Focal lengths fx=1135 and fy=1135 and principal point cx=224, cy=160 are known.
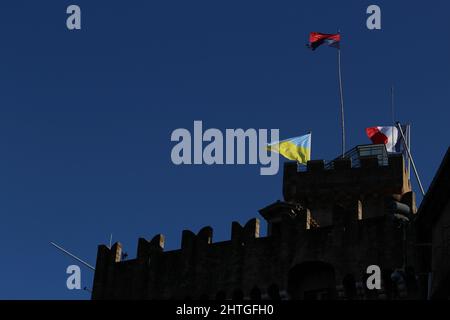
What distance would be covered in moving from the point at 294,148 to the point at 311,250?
10301 millimetres

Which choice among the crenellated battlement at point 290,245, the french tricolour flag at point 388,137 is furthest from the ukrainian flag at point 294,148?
the french tricolour flag at point 388,137

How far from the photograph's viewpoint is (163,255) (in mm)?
59688

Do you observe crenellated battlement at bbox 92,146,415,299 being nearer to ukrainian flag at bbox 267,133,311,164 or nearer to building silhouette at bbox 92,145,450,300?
building silhouette at bbox 92,145,450,300

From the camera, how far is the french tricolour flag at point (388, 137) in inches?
2486

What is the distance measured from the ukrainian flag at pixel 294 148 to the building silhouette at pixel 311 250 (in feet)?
5.01

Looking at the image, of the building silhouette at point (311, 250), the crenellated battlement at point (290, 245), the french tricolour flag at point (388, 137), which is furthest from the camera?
the french tricolour flag at point (388, 137)

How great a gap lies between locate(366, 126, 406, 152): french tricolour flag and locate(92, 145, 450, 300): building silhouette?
1.94 feet

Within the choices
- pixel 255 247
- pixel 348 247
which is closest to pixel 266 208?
pixel 255 247

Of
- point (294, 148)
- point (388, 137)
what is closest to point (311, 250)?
point (294, 148)

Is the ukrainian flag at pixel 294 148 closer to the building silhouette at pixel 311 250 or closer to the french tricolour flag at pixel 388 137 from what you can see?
the building silhouette at pixel 311 250

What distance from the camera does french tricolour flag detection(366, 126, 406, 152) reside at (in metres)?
63.2
